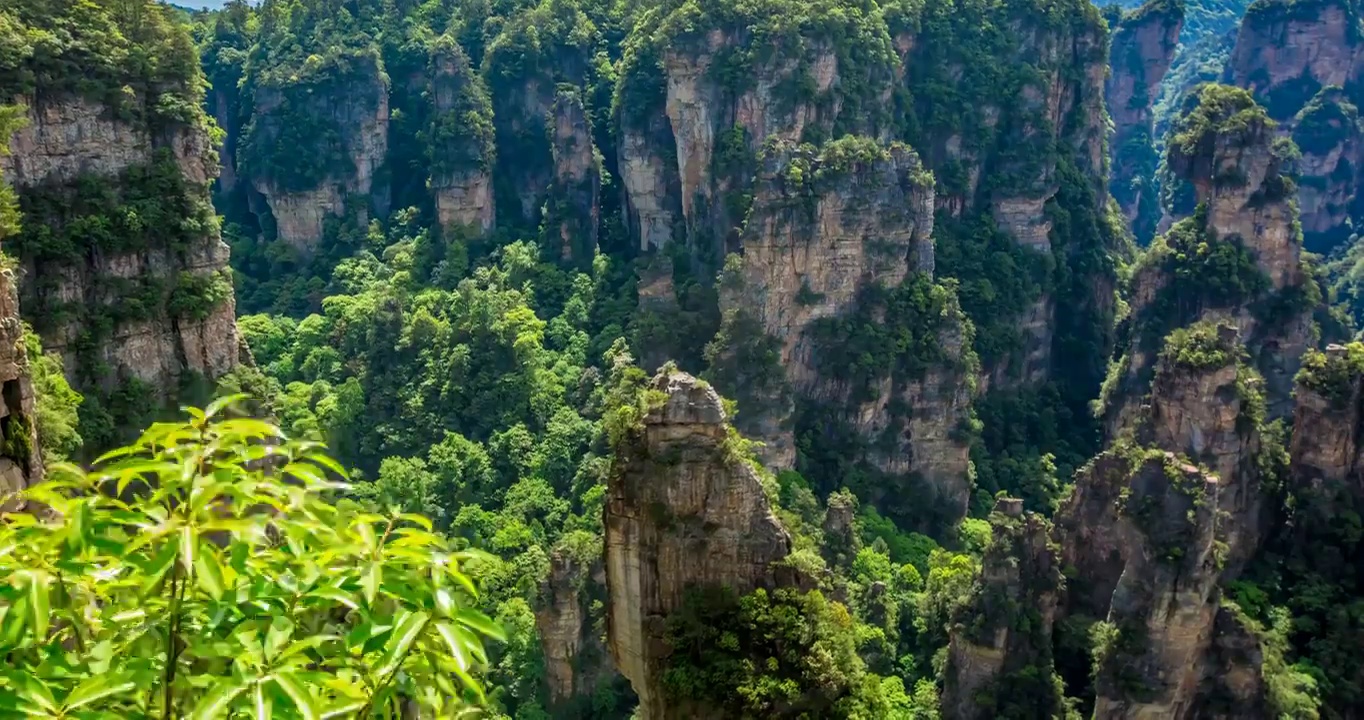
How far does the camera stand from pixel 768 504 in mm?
18969

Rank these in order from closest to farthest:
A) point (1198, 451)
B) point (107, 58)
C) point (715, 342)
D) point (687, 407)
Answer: point (687, 407) → point (107, 58) → point (1198, 451) → point (715, 342)

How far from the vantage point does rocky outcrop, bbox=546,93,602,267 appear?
1977 inches

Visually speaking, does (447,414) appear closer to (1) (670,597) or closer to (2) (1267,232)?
(1) (670,597)

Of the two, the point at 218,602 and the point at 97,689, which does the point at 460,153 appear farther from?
the point at 97,689

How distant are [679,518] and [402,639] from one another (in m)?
14.9

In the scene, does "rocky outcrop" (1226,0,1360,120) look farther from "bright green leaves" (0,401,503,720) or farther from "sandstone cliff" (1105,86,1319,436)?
"bright green leaves" (0,401,503,720)

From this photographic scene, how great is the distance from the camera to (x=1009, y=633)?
979 inches

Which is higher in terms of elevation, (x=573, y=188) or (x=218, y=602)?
(x=573, y=188)

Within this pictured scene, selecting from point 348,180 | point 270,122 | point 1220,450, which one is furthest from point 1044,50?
point 270,122

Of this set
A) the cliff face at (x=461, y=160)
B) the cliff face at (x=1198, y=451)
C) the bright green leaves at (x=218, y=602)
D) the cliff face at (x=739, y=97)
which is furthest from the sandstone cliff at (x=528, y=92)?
the bright green leaves at (x=218, y=602)

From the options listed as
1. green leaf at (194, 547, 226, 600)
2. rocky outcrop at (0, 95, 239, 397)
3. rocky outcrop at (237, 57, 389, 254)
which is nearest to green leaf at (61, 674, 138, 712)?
green leaf at (194, 547, 226, 600)

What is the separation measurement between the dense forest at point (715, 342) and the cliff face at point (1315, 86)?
0.91 ft

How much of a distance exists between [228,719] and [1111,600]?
24777mm

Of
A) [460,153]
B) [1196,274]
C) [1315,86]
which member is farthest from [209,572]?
[1315,86]
